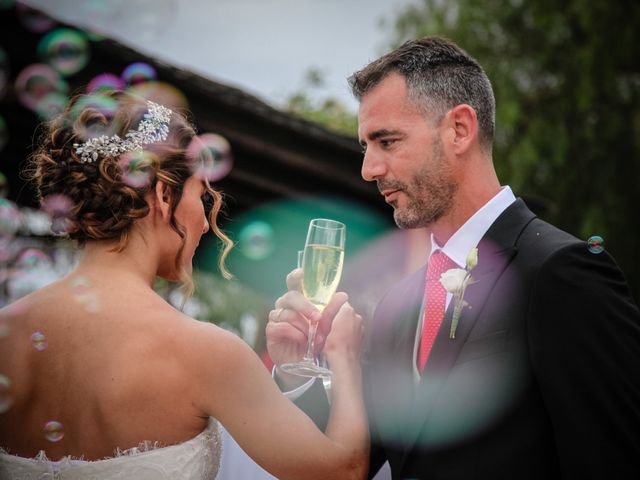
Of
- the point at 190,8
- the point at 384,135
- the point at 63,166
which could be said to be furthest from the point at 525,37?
the point at 63,166

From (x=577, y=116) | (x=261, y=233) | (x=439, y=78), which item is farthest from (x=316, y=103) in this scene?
(x=439, y=78)

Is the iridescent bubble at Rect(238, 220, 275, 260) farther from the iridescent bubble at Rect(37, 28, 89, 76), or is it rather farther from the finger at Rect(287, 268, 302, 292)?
the finger at Rect(287, 268, 302, 292)

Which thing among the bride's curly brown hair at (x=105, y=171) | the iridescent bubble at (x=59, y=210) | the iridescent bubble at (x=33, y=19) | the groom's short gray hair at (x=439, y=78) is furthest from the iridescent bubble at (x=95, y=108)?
the iridescent bubble at (x=33, y=19)

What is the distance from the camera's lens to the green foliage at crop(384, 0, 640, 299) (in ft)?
40.6

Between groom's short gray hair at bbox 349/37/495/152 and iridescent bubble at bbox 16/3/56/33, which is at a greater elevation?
groom's short gray hair at bbox 349/37/495/152

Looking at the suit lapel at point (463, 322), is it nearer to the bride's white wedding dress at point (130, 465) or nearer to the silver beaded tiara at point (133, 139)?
the bride's white wedding dress at point (130, 465)

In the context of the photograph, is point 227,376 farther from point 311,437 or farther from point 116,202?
point 116,202

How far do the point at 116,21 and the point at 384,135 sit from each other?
12.1 feet

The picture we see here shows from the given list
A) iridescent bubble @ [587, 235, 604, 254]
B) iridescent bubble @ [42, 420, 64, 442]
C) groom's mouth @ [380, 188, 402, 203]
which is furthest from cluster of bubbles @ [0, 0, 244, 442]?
iridescent bubble @ [587, 235, 604, 254]

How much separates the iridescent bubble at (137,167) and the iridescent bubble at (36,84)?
3088 millimetres

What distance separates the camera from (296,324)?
3.27 meters

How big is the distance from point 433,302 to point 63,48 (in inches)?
155

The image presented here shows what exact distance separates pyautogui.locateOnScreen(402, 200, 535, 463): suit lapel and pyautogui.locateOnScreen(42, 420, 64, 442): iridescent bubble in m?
1.30

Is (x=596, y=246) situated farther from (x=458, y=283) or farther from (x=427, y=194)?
(x=427, y=194)
